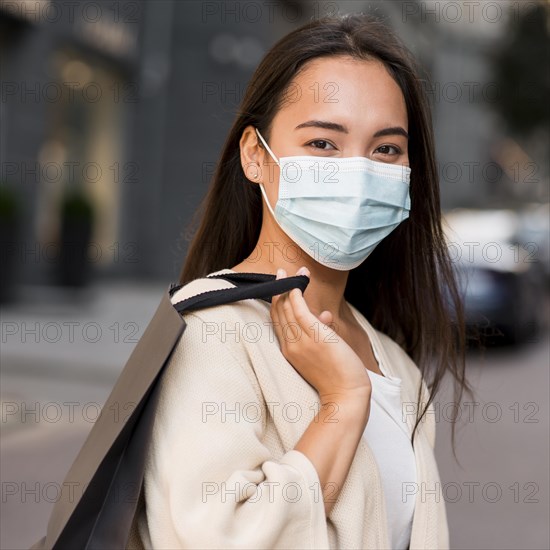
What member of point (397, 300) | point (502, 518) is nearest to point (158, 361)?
point (397, 300)

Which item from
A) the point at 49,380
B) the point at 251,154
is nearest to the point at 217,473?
the point at 251,154

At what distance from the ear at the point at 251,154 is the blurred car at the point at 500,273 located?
31.2 ft

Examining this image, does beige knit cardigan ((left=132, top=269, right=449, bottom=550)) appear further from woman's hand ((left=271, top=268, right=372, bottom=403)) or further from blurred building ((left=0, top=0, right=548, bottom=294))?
blurred building ((left=0, top=0, right=548, bottom=294))

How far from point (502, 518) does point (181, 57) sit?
15820mm

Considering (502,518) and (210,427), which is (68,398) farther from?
(210,427)

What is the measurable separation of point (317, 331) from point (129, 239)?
18.7 m

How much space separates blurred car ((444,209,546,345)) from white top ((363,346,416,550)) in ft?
31.5

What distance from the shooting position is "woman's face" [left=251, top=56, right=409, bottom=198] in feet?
6.75

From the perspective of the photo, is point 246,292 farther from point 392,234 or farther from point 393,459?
point 392,234

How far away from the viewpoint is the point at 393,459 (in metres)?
2.13

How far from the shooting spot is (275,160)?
7.32ft

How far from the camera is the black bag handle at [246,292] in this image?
6.09 feet

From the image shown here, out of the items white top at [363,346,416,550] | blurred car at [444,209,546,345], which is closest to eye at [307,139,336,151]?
white top at [363,346,416,550]

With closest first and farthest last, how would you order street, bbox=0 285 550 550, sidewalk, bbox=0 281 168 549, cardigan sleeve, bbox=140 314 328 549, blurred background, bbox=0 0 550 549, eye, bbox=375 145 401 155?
cardigan sleeve, bbox=140 314 328 549 < eye, bbox=375 145 401 155 < street, bbox=0 285 550 550 < sidewalk, bbox=0 281 168 549 < blurred background, bbox=0 0 550 549
